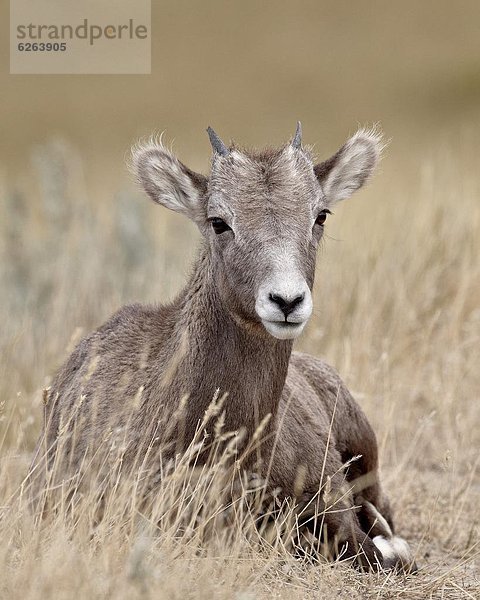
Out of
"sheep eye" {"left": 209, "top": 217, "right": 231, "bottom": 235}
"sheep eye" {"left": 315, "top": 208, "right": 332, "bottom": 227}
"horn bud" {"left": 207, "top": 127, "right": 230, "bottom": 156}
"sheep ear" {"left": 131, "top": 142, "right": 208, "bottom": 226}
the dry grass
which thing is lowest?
the dry grass

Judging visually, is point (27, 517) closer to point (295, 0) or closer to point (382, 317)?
point (382, 317)

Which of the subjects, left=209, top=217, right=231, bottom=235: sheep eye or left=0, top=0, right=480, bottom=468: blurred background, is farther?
left=0, top=0, right=480, bottom=468: blurred background

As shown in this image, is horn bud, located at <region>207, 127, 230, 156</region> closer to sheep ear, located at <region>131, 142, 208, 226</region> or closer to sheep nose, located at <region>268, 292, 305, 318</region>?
sheep ear, located at <region>131, 142, 208, 226</region>

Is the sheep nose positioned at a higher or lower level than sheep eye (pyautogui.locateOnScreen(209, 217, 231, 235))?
lower

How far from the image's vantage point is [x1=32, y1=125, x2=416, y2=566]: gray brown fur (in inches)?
235

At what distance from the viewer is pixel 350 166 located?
698cm

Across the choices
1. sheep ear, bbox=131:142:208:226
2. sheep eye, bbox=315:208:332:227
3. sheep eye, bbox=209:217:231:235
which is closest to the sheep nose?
sheep eye, bbox=209:217:231:235

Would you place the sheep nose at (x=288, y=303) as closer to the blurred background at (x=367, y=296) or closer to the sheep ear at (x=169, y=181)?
the sheep ear at (x=169, y=181)

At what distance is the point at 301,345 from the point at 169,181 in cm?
389

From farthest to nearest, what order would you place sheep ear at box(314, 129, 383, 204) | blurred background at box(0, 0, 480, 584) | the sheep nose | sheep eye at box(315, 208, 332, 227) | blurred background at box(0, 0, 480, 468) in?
blurred background at box(0, 0, 480, 468), blurred background at box(0, 0, 480, 584), sheep ear at box(314, 129, 383, 204), sheep eye at box(315, 208, 332, 227), the sheep nose

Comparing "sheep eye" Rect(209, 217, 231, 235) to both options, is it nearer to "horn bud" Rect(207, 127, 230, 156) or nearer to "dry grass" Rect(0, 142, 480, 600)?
"horn bud" Rect(207, 127, 230, 156)

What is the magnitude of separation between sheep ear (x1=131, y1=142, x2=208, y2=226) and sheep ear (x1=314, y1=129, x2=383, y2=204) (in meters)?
0.70

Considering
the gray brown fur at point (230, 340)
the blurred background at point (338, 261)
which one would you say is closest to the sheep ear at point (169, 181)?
the gray brown fur at point (230, 340)

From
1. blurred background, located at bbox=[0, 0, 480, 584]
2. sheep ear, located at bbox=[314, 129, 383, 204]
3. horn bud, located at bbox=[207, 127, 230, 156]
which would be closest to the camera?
horn bud, located at bbox=[207, 127, 230, 156]
